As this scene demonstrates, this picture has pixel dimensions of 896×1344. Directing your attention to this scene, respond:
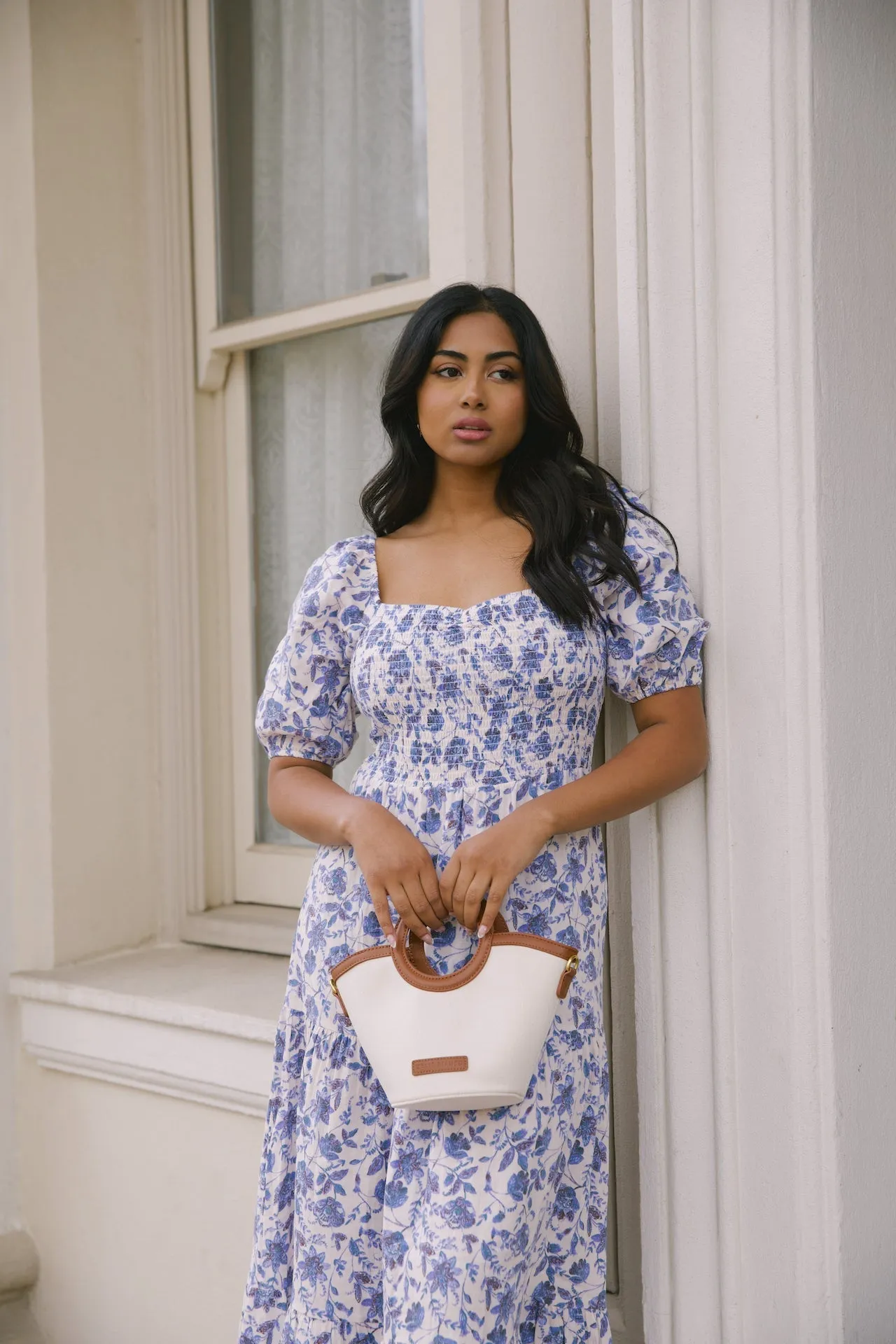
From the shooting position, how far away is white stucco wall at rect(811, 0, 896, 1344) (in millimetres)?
1740

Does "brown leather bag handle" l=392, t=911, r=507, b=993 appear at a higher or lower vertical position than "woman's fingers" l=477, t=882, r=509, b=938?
lower

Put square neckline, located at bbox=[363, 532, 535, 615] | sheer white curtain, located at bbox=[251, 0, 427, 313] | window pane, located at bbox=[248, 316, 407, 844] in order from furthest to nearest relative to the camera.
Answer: window pane, located at bbox=[248, 316, 407, 844] → sheer white curtain, located at bbox=[251, 0, 427, 313] → square neckline, located at bbox=[363, 532, 535, 615]

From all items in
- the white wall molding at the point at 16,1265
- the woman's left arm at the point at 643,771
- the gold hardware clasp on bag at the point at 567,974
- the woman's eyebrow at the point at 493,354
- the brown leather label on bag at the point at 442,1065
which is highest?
the woman's eyebrow at the point at 493,354

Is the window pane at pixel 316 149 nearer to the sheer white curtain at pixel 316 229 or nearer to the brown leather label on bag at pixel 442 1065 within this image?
the sheer white curtain at pixel 316 229

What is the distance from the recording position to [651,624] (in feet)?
5.84

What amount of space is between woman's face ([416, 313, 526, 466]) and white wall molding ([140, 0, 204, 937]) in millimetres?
1326

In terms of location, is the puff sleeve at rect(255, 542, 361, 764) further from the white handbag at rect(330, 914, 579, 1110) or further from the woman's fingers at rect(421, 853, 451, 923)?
the white handbag at rect(330, 914, 579, 1110)

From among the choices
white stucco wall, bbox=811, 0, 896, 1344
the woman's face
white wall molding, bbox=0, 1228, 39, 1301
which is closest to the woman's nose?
the woman's face

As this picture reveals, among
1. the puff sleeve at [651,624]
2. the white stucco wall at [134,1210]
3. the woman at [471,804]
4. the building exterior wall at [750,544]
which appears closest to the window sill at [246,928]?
the white stucco wall at [134,1210]

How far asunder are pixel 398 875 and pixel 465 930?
121 millimetres

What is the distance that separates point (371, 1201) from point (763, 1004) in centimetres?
58

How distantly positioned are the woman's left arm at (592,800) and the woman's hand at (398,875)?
2cm

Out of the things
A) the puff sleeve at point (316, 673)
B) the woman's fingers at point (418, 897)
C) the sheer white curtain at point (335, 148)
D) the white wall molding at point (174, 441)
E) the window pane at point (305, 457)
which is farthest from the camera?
the white wall molding at point (174, 441)

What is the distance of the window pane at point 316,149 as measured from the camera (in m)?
2.76
